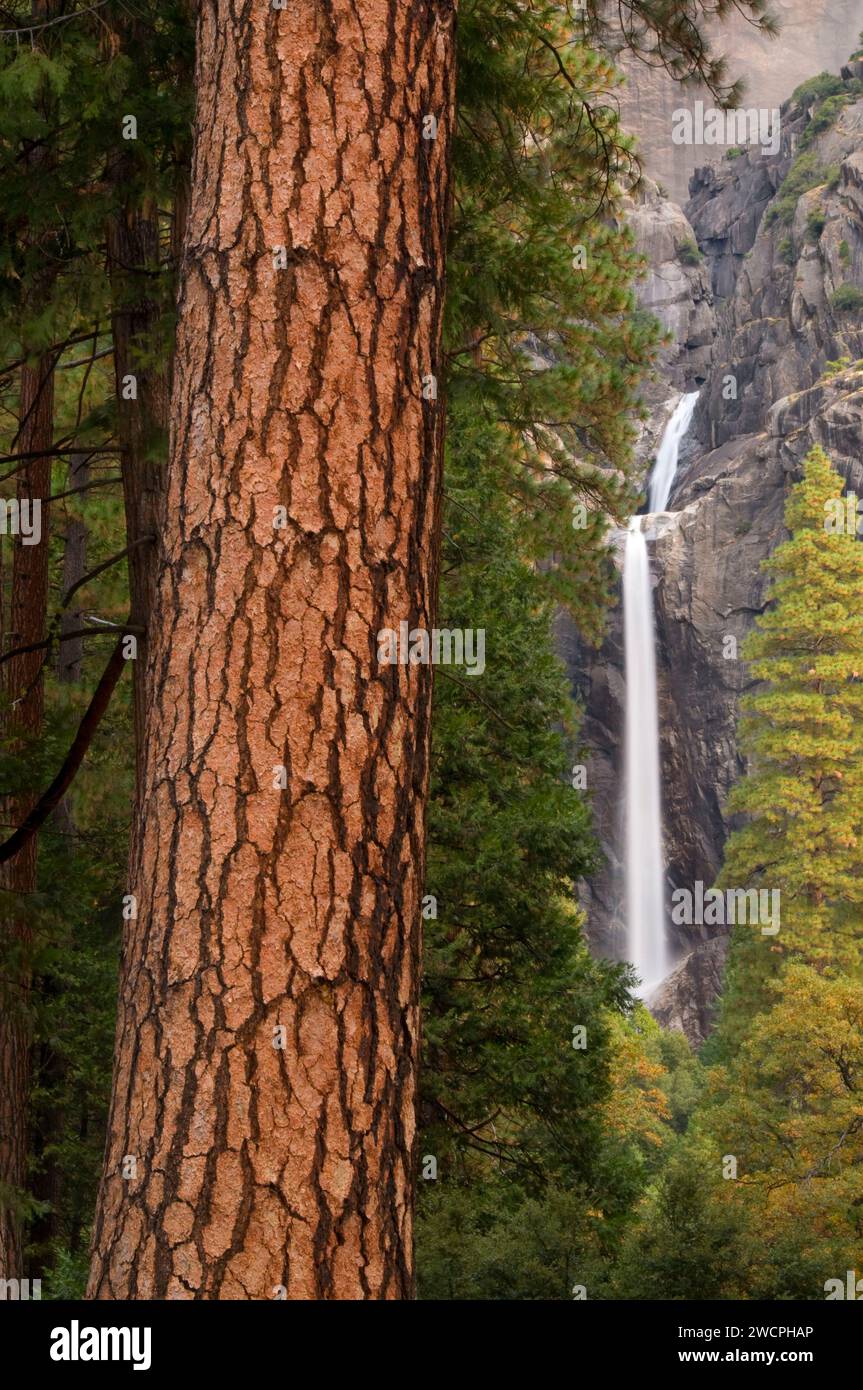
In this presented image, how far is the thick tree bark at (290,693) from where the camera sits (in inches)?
78.3

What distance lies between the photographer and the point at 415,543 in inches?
91.0

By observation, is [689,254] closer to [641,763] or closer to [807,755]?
[641,763]

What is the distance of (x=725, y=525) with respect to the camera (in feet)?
149

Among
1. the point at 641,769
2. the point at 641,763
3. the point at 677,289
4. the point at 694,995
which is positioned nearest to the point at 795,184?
the point at 677,289

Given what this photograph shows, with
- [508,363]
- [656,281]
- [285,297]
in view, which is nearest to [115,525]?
[508,363]

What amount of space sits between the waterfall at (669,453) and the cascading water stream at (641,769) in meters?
3.01

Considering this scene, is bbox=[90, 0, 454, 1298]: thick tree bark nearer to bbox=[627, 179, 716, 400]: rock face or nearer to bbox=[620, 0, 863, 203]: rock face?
bbox=[627, 179, 716, 400]: rock face

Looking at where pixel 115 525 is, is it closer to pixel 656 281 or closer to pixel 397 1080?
pixel 397 1080

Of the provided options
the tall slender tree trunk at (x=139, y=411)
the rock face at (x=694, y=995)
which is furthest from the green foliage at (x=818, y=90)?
the tall slender tree trunk at (x=139, y=411)

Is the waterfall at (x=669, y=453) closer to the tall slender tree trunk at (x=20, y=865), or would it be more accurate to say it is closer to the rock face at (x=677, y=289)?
the rock face at (x=677, y=289)

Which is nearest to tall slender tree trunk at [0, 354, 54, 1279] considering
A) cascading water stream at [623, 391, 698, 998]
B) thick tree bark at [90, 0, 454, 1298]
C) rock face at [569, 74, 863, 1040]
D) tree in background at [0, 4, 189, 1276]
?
tree in background at [0, 4, 189, 1276]

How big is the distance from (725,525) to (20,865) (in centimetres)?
4078
